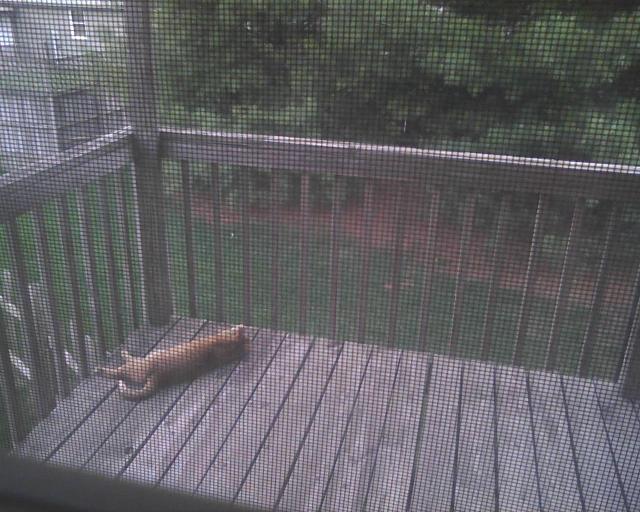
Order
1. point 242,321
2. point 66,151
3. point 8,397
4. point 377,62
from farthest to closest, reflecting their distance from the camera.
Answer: point 242,321 → point 8,397 → point 66,151 → point 377,62

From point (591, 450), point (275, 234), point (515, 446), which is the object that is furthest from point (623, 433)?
point (275, 234)

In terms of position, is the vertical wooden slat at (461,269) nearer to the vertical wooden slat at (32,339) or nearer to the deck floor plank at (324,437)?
the deck floor plank at (324,437)

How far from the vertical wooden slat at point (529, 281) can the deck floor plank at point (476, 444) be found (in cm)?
8

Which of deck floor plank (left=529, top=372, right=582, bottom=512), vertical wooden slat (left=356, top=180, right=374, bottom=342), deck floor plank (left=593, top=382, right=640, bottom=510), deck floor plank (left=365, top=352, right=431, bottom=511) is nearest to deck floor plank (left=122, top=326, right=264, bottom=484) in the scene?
vertical wooden slat (left=356, top=180, right=374, bottom=342)

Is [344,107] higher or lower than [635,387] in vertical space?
higher

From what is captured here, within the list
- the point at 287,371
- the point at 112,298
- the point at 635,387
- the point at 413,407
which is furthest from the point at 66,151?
the point at 635,387

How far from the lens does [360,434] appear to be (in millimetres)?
1116

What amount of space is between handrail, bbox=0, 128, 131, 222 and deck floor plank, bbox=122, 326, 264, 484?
474 mm

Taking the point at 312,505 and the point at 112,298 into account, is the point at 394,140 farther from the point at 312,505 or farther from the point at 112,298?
the point at 112,298

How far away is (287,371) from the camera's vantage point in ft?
3.99

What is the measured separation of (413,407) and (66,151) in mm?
795

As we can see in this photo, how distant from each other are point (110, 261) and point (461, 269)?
70cm

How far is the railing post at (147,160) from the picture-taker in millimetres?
734

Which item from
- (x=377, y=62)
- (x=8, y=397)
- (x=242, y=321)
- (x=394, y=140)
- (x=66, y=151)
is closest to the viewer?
(x=377, y=62)
